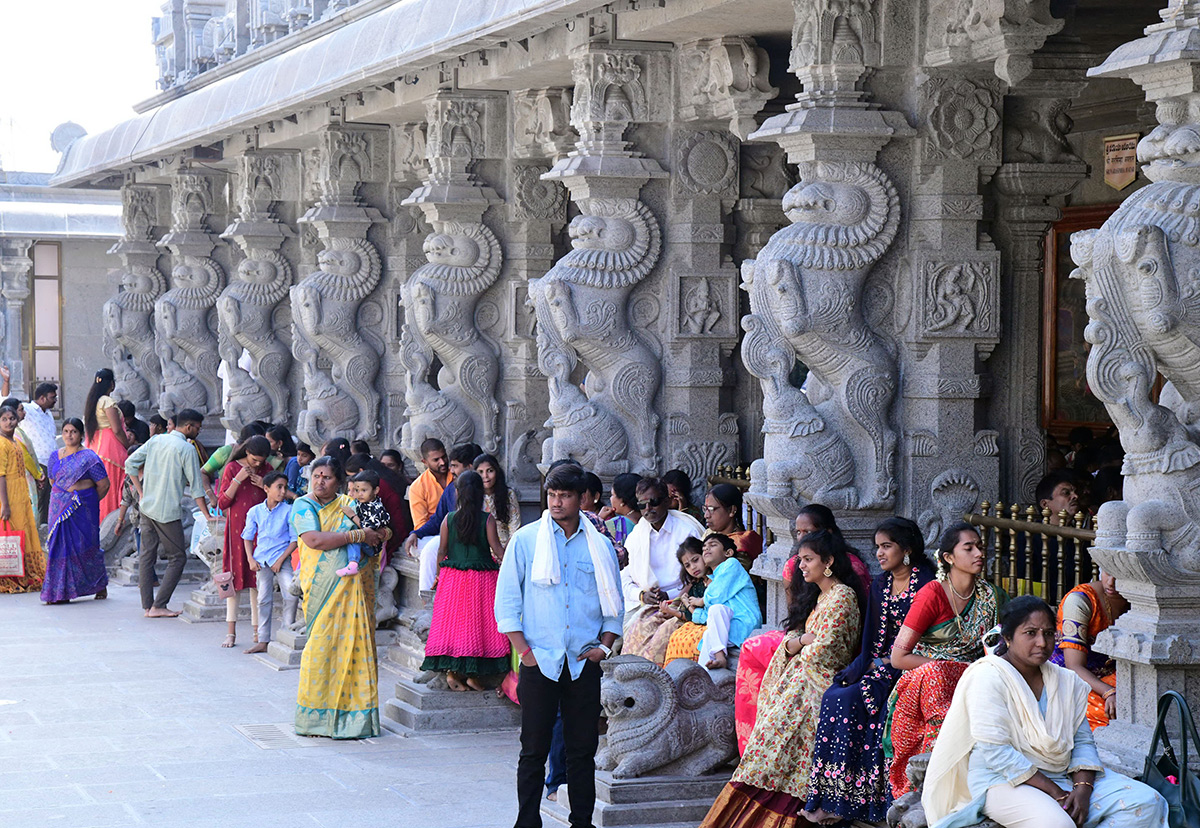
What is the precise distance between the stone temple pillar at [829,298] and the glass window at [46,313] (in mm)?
16723

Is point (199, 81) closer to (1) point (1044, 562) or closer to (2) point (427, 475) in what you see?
(2) point (427, 475)

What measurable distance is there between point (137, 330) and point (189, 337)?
1.83 meters

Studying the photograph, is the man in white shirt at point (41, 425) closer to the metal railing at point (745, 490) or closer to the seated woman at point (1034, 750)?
the metal railing at point (745, 490)

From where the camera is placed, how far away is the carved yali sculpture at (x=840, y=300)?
7422mm

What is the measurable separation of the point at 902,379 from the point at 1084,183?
444 cm

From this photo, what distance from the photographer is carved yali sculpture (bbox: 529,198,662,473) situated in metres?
9.23

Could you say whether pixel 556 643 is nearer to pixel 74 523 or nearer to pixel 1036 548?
pixel 1036 548

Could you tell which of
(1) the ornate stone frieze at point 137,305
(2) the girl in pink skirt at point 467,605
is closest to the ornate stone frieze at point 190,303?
(1) the ornate stone frieze at point 137,305

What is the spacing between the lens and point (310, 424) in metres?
13.2

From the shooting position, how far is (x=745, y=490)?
29.3 feet

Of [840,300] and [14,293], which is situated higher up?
[14,293]

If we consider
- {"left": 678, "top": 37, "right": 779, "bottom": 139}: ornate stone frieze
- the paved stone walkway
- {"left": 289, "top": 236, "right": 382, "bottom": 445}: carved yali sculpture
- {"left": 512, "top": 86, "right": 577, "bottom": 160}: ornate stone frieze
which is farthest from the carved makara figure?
{"left": 678, "top": 37, "right": 779, "bottom": 139}: ornate stone frieze

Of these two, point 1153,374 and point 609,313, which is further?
point 609,313

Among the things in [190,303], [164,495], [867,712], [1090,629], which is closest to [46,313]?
[190,303]
